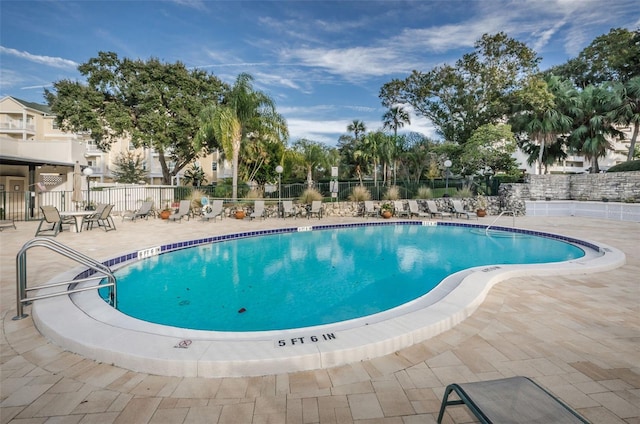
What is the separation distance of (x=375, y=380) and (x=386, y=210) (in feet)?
43.9

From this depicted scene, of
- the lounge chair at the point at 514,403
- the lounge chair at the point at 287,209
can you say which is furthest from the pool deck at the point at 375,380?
the lounge chair at the point at 287,209

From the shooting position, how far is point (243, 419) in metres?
2.13

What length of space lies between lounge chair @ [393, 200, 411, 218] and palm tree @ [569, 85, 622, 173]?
55.2 feet

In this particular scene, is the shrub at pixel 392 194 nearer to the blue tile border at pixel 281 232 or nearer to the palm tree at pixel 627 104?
the blue tile border at pixel 281 232

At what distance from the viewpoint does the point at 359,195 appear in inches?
682

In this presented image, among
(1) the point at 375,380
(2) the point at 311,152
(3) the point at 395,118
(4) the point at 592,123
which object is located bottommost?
(1) the point at 375,380

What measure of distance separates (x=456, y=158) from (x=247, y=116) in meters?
14.0

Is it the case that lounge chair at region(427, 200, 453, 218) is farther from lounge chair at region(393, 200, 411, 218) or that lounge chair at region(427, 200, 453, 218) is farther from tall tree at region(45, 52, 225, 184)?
tall tree at region(45, 52, 225, 184)

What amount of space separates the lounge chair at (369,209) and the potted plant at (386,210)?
581 mm

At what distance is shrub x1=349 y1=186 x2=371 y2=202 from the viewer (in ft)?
56.7

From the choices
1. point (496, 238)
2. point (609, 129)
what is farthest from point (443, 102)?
point (496, 238)

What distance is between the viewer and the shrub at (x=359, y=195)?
1728cm

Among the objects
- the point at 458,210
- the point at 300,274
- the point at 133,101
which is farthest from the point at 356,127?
the point at 300,274

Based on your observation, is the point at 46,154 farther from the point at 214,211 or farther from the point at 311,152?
the point at 311,152
